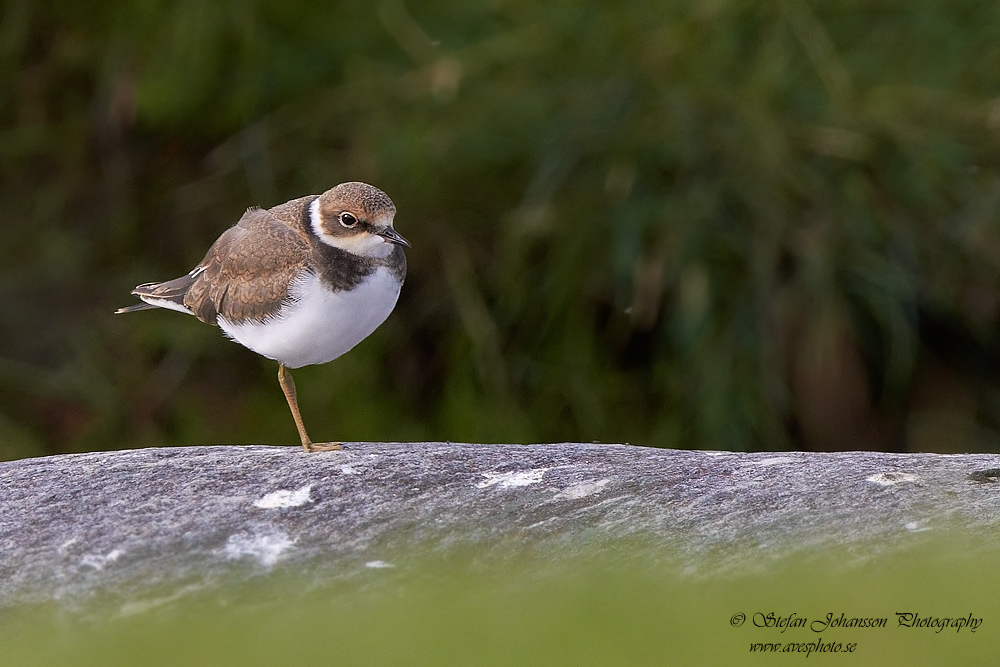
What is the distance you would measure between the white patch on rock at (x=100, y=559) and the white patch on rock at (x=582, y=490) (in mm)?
1302

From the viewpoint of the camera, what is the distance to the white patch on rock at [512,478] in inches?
155

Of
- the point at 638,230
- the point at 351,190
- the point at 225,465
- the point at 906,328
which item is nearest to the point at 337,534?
the point at 225,465

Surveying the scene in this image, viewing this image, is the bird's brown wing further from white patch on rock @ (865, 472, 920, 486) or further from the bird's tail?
white patch on rock @ (865, 472, 920, 486)

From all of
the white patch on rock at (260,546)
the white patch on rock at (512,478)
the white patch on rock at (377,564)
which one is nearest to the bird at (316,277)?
the white patch on rock at (512,478)

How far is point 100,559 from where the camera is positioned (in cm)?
352

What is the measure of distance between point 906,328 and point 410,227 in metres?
2.87

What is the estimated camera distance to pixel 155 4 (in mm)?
7715

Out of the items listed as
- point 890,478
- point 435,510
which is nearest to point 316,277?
point 435,510

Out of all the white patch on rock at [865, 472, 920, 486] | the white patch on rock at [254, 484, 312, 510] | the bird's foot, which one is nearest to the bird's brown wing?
the bird's foot

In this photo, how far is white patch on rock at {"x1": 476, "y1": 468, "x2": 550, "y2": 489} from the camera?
3.94 m

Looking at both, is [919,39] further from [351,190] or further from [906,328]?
[351,190]

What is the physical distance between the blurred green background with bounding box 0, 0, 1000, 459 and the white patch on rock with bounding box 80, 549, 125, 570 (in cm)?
381

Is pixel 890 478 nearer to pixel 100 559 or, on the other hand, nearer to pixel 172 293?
pixel 100 559

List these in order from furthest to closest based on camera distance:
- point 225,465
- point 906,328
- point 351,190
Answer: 1. point 906,328
2. point 351,190
3. point 225,465
